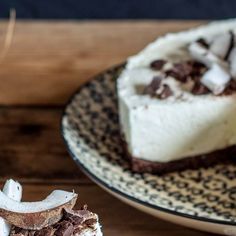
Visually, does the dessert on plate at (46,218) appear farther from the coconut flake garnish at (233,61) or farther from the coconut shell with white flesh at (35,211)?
the coconut flake garnish at (233,61)

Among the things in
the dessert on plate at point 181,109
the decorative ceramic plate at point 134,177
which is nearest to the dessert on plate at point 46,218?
the decorative ceramic plate at point 134,177

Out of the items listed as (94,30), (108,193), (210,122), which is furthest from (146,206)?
(94,30)

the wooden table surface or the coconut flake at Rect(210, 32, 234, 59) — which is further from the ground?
the coconut flake at Rect(210, 32, 234, 59)

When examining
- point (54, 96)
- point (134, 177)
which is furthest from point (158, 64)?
point (54, 96)
